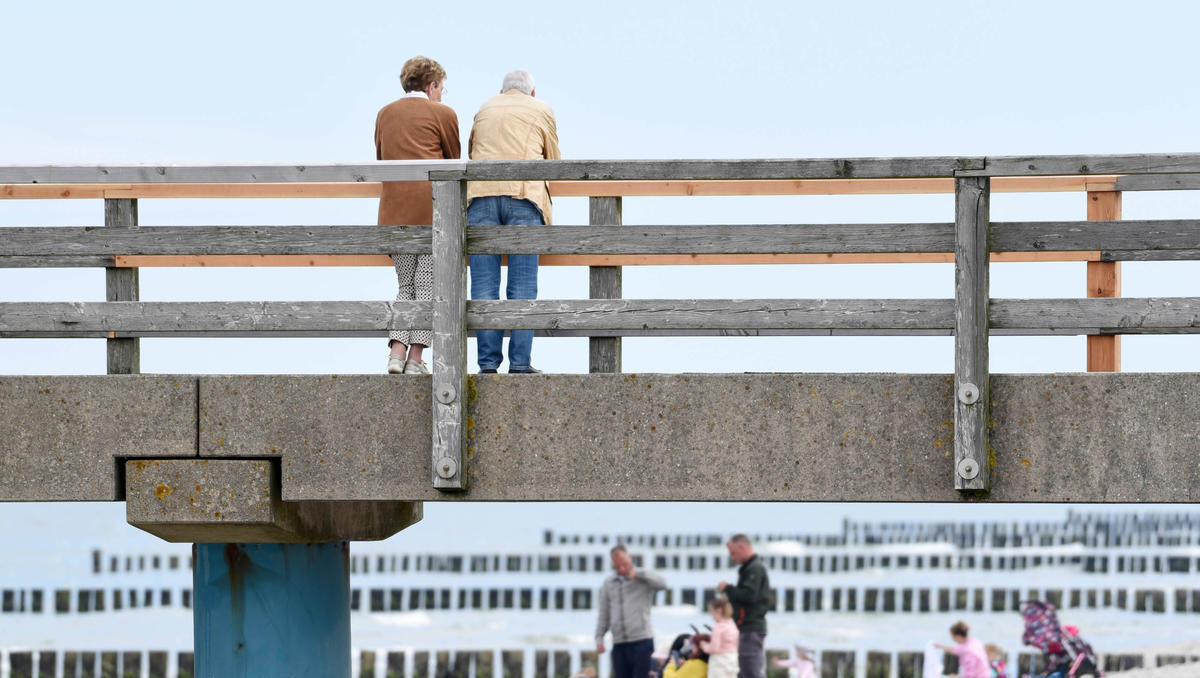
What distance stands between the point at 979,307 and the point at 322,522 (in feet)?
11.3

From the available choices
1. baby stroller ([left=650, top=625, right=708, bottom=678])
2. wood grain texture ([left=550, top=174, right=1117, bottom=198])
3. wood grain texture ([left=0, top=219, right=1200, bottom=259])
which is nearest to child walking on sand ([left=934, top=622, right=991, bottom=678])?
baby stroller ([left=650, top=625, right=708, bottom=678])

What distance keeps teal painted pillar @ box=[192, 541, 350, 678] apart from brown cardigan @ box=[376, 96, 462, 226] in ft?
6.04

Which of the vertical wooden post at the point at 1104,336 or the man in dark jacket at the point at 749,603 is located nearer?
the vertical wooden post at the point at 1104,336

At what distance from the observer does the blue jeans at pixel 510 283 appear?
23.1 feet

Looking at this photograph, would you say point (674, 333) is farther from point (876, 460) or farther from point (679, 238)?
point (876, 460)

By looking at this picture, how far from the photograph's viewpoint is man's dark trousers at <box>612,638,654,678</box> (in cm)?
1129

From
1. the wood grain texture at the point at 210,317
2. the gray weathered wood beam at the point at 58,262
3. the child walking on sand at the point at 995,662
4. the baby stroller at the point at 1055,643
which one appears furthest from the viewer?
the child walking on sand at the point at 995,662

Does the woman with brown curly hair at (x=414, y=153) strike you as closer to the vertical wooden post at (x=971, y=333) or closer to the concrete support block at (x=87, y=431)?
the concrete support block at (x=87, y=431)

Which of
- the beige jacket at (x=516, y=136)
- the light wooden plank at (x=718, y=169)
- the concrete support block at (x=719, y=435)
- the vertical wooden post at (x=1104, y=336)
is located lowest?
the concrete support block at (x=719, y=435)

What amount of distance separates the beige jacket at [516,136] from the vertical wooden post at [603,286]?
28 centimetres

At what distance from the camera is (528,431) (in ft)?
21.1

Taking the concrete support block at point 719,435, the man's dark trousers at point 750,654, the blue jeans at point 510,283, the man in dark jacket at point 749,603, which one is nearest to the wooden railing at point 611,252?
the concrete support block at point 719,435

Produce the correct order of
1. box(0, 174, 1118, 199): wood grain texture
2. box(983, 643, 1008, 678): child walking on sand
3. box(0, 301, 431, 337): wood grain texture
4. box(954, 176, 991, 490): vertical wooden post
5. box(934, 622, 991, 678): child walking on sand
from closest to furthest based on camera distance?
box(954, 176, 991, 490): vertical wooden post < box(0, 301, 431, 337): wood grain texture < box(0, 174, 1118, 199): wood grain texture < box(934, 622, 991, 678): child walking on sand < box(983, 643, 1008, 678): child walking on sand

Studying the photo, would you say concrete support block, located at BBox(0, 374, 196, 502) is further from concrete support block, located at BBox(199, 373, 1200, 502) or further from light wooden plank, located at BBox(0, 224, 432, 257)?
light wooden plank, located at BBox(0, 224, 432, 257)
